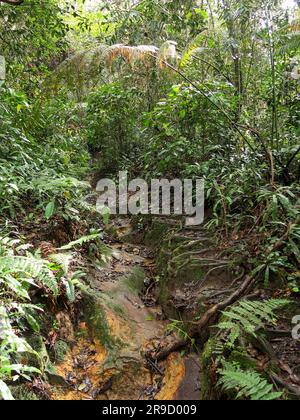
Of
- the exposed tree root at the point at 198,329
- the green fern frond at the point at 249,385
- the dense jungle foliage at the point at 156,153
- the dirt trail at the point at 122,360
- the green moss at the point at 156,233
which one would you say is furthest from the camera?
the green moss at the point at 156,233

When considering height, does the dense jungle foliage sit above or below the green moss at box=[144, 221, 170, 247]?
above

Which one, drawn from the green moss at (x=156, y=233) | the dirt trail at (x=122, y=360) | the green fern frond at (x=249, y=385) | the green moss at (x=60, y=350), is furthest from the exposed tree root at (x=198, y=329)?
the green moss at (x=156, y=233)

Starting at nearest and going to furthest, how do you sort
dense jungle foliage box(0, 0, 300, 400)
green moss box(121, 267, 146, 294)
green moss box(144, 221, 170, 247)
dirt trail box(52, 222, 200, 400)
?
dense jungle foliage box(0, 0, 300, 400)
dirt trail box(52, 222, 200, 400)
green moss box(121, 267, 146, 294)
green moss box(144, 221, 170, 247)

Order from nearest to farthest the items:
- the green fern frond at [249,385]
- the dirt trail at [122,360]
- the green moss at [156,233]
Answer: the green fern frond at [249,385]
the dirt trail at [122,360]
the green moss at [156,233]

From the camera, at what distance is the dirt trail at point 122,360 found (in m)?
2.97

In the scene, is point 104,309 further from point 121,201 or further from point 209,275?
point 121,201

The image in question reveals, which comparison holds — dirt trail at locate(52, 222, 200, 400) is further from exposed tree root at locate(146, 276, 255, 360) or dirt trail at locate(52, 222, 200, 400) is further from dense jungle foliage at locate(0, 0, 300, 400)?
dense jungle foliage at locate(0, 0, 300, 400)

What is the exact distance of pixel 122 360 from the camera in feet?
10.6

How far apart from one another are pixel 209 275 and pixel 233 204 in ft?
4.52

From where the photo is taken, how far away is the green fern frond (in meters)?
2.12

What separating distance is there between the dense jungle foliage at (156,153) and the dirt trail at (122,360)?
0.28 metres

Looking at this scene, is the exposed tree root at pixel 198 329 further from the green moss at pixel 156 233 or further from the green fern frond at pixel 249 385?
the green moss at pixel 156 233

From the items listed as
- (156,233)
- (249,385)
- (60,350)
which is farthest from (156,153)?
(249,385)

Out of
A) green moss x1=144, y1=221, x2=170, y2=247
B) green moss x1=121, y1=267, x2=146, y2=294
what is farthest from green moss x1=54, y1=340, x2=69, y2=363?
green moss x1=144, y1=221, x2=170, y2=247
